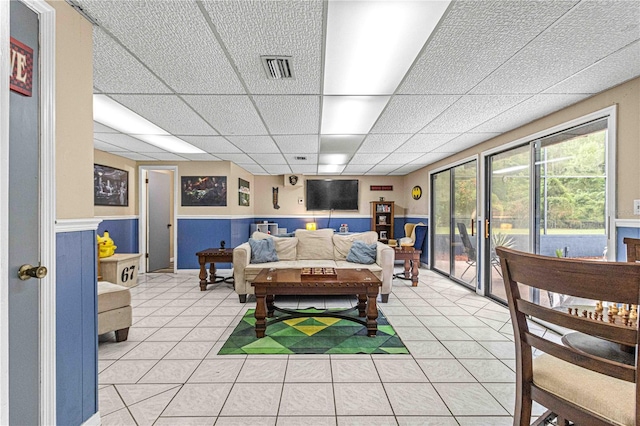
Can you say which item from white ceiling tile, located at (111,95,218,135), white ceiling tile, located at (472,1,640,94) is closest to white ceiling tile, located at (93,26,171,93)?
white ceiling tile, located at (111,95,218,135)

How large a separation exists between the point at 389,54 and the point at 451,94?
966mm

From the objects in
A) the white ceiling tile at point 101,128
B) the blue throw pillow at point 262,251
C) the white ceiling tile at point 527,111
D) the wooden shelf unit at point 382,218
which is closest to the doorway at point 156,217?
the white ceiling tile at point 101,128

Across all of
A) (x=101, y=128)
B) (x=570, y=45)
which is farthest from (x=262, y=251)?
(x=570, y=45)

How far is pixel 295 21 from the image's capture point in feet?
5.45

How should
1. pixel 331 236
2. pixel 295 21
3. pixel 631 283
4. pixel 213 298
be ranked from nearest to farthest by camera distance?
pixel 631 283
pixel 295 21
pixel 213 298
pixel 331 236

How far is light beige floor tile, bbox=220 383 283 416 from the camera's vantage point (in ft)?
5.97

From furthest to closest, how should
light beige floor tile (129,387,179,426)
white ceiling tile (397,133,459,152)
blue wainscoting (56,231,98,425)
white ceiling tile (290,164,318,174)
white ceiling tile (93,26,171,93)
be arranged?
white ceiling tile (290,164,318,174) < white ceiling tile (397,133,459,152) < white ceiling tile (93,26,171,93) < light beige floor tile (129,387,179,426) < blue wainscoting (56,231,98,425)

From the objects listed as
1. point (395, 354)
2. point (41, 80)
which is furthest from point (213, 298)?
point (41, 80)

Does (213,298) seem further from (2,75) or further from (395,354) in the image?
(2,75)

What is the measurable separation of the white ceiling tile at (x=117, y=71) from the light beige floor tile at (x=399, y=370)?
299 centimetres

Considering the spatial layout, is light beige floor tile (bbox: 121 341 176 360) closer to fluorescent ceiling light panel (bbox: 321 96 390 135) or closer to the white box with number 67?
the white box with number 67

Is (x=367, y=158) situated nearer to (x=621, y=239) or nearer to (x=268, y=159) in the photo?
(x=268, y=159)

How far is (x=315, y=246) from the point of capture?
4.90 metres

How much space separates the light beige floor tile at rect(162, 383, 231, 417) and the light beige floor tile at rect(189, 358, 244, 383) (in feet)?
0.21
